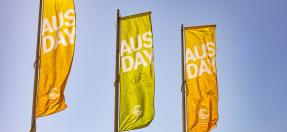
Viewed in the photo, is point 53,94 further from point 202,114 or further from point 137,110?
point 202,114

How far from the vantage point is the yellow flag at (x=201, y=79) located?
→ 19391 mm

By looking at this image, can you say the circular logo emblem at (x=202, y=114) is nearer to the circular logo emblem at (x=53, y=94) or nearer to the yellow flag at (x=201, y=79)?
the yellow flag at (x=201, y=79)

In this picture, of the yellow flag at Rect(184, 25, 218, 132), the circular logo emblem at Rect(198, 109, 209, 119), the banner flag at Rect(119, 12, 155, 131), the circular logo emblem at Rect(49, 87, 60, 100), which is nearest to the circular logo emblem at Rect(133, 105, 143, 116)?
the banner flag at Rect(119, 12, 155, 131)

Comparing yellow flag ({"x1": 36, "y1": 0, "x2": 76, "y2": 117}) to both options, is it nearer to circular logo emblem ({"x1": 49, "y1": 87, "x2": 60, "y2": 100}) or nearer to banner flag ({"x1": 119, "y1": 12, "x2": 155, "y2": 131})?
circular logo emblem ({"x1": 49, "y1": 87, "x2": 60, "y2": 100})

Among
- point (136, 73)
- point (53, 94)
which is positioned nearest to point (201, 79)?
point (136, 73)

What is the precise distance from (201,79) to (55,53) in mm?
6936

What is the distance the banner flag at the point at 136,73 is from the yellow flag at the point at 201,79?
9.64 ft

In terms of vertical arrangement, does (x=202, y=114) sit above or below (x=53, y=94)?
below

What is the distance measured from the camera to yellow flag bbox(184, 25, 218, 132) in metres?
19.4

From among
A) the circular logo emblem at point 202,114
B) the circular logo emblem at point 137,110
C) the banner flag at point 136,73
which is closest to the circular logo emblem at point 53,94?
the banner flag at point 136,73

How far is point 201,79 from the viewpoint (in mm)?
19844

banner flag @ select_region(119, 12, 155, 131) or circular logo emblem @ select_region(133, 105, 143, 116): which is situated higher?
banner flag @ select_region(119, 12, 155, 131)

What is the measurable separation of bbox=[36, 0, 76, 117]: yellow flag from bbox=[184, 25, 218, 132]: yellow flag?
19.5 ft

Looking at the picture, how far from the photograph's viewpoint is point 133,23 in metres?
18.2
